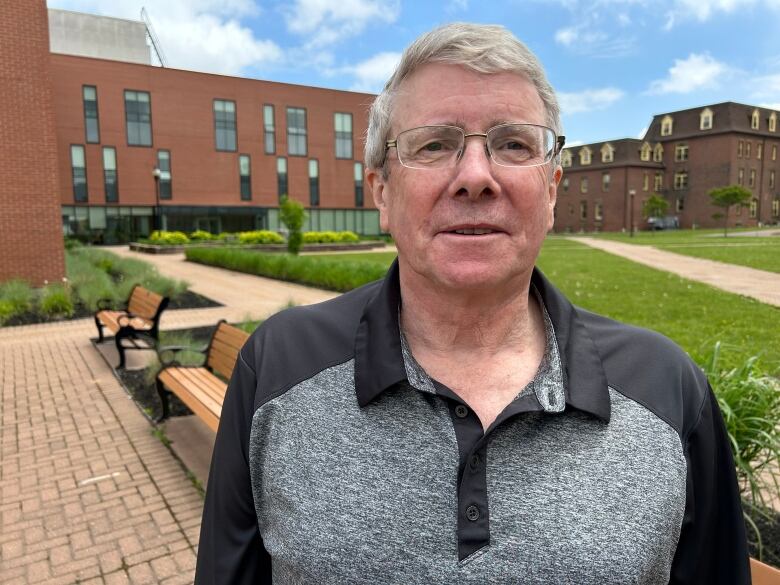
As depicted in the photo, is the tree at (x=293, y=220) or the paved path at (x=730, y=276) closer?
the paved path at (x=730, y=276)

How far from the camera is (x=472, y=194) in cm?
131

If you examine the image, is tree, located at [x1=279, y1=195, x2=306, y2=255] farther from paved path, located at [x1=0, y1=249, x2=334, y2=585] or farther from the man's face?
the man's face

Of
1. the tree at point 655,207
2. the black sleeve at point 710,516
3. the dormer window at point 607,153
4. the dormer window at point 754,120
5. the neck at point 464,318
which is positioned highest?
the dormer window at point 754,120

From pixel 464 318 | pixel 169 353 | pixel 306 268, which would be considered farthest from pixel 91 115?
pixel 464 318

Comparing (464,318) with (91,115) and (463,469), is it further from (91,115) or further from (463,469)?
(91,115)

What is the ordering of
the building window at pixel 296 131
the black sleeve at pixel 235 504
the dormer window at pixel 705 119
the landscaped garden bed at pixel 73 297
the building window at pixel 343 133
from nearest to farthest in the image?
1. the black sleeve at pixel 235 504
2. the landscaped garden bed at pixel 73 297
3. the building window at pixel 296 131
4. the building window at pixel 343 133
5. the dormer window at pixel 705 119

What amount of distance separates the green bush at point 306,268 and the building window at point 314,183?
85.8 feet

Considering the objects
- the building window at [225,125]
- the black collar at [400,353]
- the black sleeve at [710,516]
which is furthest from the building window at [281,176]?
the black sleeve at [710,516]

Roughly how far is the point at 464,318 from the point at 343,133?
50.9m

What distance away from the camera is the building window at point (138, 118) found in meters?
42.2

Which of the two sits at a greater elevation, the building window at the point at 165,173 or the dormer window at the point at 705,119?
the dormer window at the point at 705,119

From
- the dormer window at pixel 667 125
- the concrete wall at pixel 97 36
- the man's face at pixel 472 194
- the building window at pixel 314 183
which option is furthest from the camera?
the dormer window at pixel 667 125

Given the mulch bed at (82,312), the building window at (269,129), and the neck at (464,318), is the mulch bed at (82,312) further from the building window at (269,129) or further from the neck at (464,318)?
the building window at (269,129)

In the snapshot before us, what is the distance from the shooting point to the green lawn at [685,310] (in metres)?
6.14
